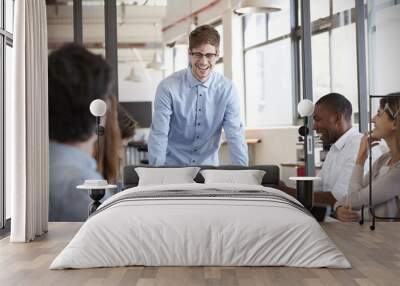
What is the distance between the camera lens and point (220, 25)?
7.99m

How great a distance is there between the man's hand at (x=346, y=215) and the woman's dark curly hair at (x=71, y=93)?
2.62 m

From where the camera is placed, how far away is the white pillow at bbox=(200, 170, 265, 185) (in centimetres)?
614

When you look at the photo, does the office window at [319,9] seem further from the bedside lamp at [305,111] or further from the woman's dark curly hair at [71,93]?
the woman's dark curly hair at [71,93]

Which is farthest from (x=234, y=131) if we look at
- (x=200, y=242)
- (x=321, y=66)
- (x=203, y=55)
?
(x=200, y=242)

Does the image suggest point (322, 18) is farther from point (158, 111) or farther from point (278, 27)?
point (158, 111)

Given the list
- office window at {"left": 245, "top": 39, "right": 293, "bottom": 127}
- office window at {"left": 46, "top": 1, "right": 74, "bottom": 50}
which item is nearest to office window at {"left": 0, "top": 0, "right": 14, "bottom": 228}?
office window at {"left": 46, "top": 1, "right": 74, "bottom": 50}

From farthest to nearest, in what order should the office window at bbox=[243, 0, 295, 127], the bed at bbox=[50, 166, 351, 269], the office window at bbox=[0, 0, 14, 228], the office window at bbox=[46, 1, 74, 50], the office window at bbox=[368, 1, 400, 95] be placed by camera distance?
the office window at bbox=[243, 0, 295, 127], the office window at bbox=[46, 1, 74, 50], the office window at bbox=[368, 1, 400, 95], the office window at bbox=[0, 0, 14, 228], the bed at bbox=[50, 166, 351, 269]

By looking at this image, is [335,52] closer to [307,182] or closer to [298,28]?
[298,28]

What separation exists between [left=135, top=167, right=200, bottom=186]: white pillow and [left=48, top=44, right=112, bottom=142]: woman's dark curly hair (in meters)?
0.81

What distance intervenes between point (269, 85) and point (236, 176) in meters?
2.26

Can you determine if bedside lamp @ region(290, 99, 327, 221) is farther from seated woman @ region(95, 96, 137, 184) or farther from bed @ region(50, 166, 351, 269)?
bed @ region(50, 166, 351, 269)

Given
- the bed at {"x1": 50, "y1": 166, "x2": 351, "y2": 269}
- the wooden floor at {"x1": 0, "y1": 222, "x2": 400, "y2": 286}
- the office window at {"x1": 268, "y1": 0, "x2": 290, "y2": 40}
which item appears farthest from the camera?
the office window at {"x1": 268, "y1": 0, "x2": 290, "y2": 40}

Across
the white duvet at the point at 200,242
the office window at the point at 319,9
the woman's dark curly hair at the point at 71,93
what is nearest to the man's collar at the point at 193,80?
the woman's dark curly hair at the point at 71,93

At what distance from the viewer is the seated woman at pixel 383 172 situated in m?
6.40
